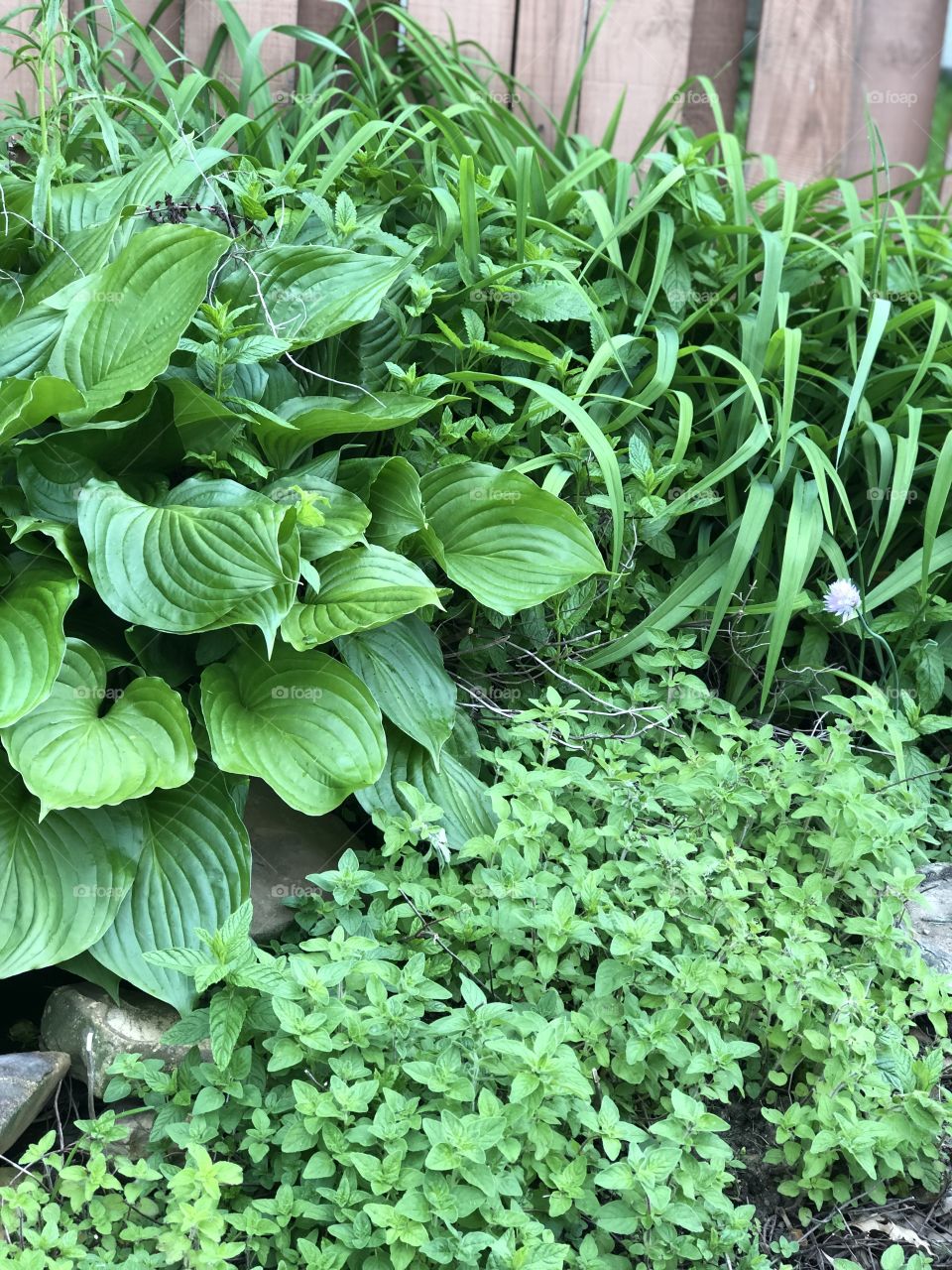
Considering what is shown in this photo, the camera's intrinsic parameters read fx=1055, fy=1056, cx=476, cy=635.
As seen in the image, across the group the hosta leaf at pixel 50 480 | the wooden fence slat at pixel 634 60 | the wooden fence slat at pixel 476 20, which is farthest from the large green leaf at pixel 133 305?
the wooden fence slat at pixel 634 60

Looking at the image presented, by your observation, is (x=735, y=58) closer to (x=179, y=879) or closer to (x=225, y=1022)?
(x=179, y=879)

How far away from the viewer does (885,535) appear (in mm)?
2041

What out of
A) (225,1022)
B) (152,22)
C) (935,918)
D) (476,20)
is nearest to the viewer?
(225,1022)

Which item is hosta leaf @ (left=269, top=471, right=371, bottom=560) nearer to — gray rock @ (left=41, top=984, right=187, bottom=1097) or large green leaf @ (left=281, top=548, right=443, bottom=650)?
large green leaf @ (left=281, top=548, right=443, bottom=650)

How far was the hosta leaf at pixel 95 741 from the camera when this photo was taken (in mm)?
1409

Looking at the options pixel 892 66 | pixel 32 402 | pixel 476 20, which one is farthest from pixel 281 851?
pixel 892 66

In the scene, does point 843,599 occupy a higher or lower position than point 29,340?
lower

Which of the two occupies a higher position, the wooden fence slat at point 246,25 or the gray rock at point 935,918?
the wooden fence slat at point 246,25

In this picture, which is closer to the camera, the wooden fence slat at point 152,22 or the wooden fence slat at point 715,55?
the wooden fence slat at point 152,22

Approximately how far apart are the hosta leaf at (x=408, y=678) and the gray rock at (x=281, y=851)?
0.82ft

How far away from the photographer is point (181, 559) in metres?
1.54

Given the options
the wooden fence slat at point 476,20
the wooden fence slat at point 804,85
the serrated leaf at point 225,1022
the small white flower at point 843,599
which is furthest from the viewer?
the wooden fence slat at point 804,85

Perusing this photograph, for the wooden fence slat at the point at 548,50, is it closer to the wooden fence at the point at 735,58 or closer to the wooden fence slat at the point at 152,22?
the wooden fence at the point at 735,58

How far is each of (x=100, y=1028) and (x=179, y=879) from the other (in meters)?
0.23
